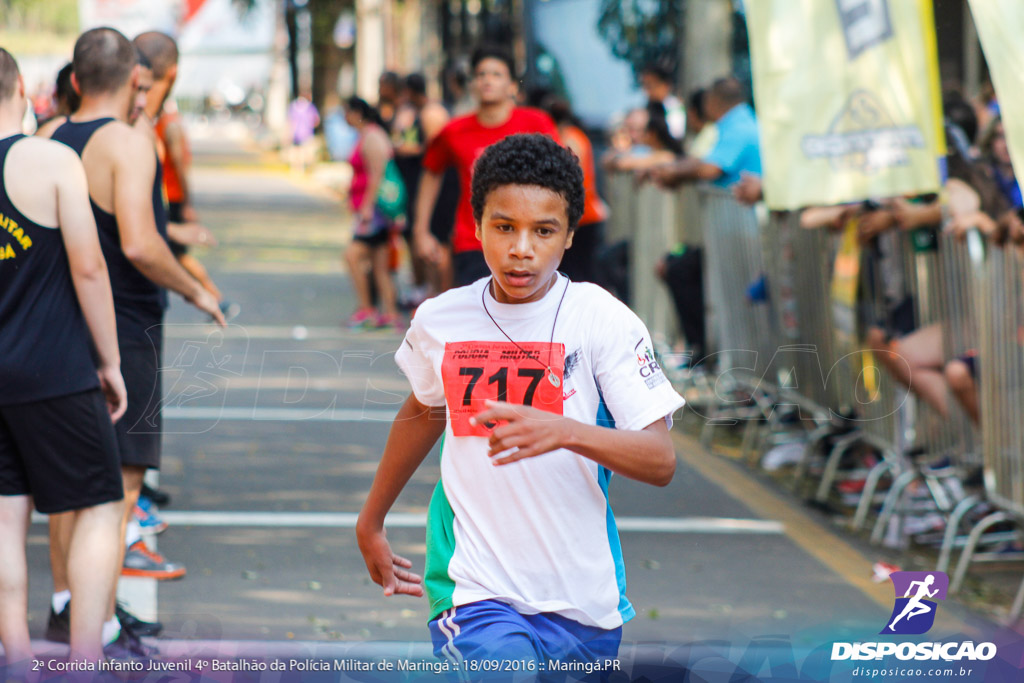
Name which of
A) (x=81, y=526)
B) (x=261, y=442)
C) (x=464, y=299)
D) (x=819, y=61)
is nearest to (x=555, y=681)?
(x=464, y=299)

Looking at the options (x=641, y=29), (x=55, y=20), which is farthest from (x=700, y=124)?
(x=55, y=20)

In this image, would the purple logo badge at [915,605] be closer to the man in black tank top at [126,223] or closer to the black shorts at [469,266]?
the man in black tank top at [126,223]

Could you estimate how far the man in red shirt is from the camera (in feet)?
24.0

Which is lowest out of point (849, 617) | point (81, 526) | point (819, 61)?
point (849, 617)

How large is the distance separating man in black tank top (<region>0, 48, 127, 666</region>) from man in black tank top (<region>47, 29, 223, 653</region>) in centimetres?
27

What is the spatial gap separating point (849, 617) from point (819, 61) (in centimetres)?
249

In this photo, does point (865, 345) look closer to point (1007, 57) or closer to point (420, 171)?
point (1007, 57)

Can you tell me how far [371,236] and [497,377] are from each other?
954 centimetres

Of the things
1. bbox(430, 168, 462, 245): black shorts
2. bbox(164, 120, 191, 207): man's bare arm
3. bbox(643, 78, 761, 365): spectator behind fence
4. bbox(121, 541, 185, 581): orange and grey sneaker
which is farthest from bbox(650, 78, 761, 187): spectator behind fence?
bbox(121, 541, 185, 581): orange and grey sneaker

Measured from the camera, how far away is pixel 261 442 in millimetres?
8047

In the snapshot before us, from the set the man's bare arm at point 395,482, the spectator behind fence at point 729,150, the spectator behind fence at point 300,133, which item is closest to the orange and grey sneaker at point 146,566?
the man's bare arm at point 395,482

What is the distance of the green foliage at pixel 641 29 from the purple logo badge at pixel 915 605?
36.0ft

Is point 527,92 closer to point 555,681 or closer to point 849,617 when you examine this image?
point 849,617

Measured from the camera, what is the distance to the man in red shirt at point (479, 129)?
24.0 ft
